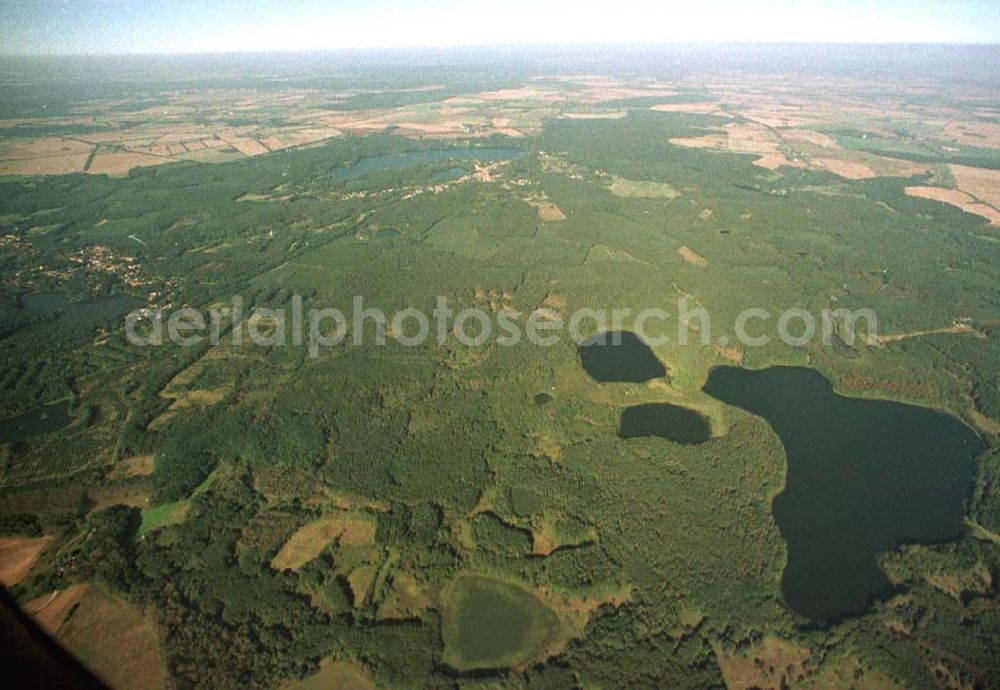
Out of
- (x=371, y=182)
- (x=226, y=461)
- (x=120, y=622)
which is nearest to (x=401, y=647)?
(x=120, y=622)

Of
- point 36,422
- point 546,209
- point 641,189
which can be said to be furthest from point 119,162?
point 641,189

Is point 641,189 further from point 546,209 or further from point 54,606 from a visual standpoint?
point 54,606

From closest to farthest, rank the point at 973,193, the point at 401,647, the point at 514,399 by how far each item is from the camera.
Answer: the point at 401,647
the point at 514,399
the point at 973,193

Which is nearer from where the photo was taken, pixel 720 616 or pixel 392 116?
pixel 720 616

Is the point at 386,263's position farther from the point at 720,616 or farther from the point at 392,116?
the point at 392,116

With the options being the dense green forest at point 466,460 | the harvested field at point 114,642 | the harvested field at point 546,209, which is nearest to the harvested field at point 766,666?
the dense green forest at point 466,460
